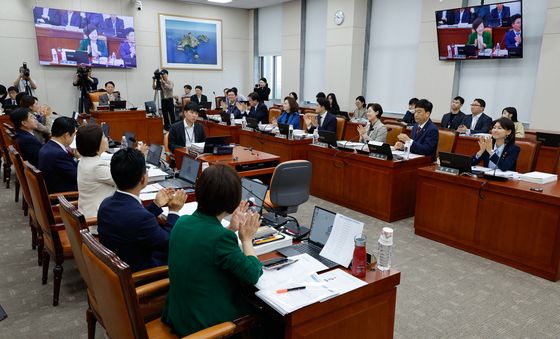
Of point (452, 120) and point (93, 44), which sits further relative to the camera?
point (93, 44)

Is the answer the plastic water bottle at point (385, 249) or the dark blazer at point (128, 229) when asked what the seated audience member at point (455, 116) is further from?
the dark blazer at point (128, 229)

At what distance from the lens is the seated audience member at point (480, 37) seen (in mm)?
6527

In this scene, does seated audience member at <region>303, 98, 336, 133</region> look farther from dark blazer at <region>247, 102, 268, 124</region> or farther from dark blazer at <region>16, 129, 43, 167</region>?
dark blazer at <region>16, 129, 43, 167</region>

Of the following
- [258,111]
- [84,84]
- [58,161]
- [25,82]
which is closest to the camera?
[58,161]

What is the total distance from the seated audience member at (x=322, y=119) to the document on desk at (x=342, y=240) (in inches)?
157

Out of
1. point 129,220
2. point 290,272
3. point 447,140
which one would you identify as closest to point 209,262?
point 290,272

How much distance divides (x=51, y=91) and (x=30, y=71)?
59 centimetres

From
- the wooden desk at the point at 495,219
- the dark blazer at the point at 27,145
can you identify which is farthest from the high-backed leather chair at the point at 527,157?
the dark blazer at the point at 27,145

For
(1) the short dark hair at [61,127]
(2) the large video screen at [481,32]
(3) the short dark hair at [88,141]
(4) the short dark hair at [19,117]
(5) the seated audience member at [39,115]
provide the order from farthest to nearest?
(2) the large video screen at [481,32], (5) the seated audience member at [39,115], (4) the short dark hair at [19,117], (1) the short dark hair at [61,127], (3) the short dark hair at [88,141]

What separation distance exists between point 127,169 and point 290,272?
92 centimetres

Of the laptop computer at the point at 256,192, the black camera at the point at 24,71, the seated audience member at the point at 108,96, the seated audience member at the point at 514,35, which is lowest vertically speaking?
the laptop computer at the point at 256,192

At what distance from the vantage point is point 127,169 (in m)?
1.89

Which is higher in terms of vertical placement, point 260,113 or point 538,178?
point 260,113

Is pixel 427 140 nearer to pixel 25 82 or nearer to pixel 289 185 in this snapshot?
pixel 289 185
